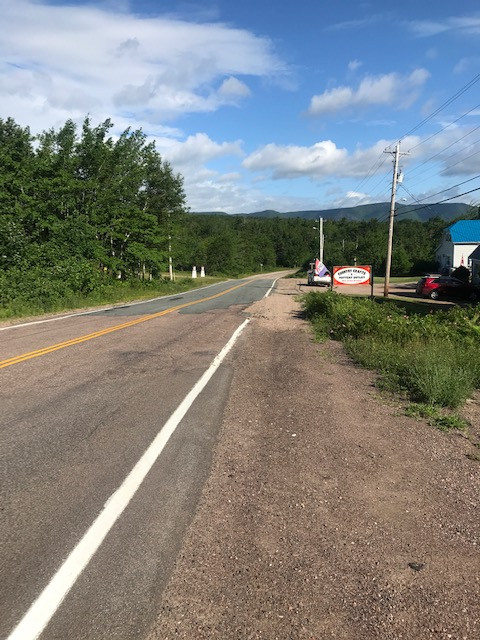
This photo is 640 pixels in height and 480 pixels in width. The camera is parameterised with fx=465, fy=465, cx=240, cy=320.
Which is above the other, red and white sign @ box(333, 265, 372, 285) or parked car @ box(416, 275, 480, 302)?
red and white sign @ box(333, 265, 372, 285)

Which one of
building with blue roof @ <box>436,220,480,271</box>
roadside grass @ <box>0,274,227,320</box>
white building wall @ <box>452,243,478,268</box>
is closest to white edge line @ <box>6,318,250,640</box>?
roadside grass @ <box>0,274,227,320</box>

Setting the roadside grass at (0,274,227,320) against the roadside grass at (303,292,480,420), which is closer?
the roadside grass at (303,292,480,420)

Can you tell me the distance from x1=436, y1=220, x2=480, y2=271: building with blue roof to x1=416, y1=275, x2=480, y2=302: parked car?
20776 millimetres

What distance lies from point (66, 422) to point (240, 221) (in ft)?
560

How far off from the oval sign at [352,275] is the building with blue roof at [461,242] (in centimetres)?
3386

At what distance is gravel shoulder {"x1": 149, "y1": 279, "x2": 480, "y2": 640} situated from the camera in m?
2.60

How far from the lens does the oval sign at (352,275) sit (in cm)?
1872

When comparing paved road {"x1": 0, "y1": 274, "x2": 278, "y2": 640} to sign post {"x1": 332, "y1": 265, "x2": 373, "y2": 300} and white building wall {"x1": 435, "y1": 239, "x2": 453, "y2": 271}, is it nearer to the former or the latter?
sign post {"x1": 332, "y1": 265, "x2": 373, "y2": 300}

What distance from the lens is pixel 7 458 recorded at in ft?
15.2

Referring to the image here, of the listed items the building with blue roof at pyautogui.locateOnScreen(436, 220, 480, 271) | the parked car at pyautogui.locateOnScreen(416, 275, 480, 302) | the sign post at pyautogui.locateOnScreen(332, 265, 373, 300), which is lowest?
the parked car at pyautogui.locateOnScreen(416, 275, 480, 302)

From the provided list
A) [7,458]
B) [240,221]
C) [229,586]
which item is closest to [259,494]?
[229,586]

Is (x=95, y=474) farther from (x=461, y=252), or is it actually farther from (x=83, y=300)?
(x=461, y=252)

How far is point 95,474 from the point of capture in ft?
14.0

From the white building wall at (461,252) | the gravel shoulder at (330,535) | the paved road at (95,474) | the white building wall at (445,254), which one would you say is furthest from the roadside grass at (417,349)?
the white building wall at (445,254)
